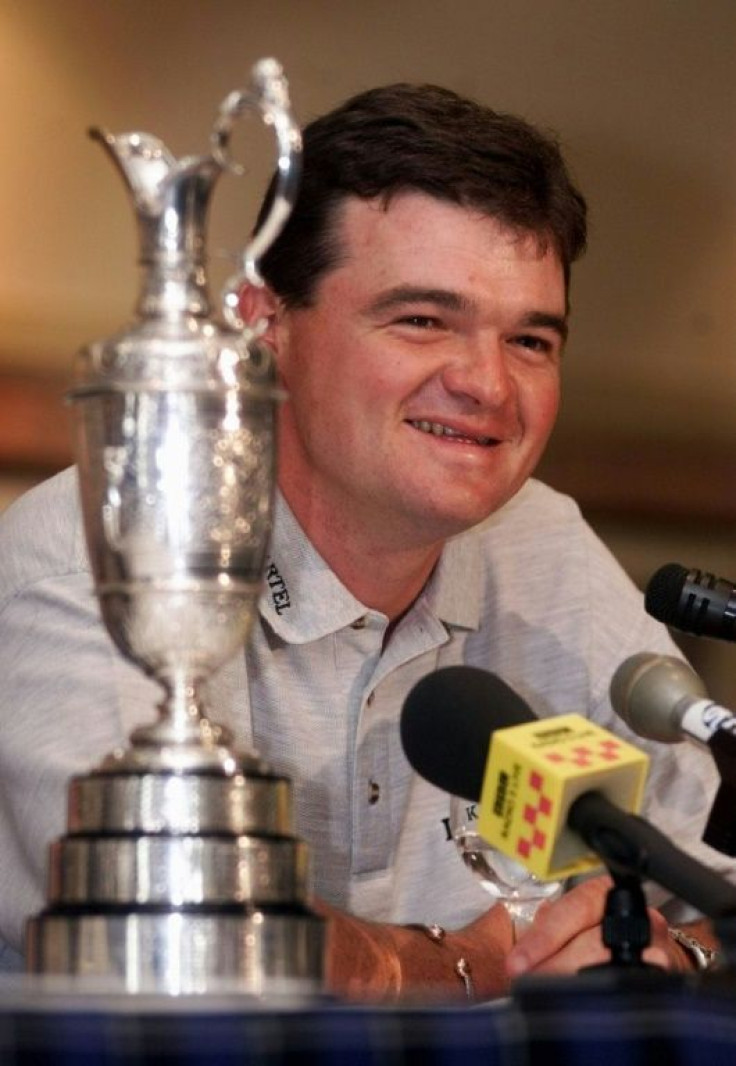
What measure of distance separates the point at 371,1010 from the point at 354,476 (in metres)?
1.08

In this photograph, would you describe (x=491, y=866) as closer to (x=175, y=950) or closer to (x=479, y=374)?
(x=479, y=374)

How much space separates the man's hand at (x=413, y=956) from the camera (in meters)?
1.49

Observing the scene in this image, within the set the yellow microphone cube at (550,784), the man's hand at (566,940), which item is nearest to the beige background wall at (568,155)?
the man's hand at (566,940)

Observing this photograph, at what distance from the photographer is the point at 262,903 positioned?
0.97 m

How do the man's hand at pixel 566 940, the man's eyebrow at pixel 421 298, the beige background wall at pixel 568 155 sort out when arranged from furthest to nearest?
the beige background wall at pixel 568 155
the man's eyebrow at pixel 421 298
the man's hand at pixel 566 940

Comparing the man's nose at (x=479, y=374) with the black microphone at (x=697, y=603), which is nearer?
the black microphone at (x=697, y=603)

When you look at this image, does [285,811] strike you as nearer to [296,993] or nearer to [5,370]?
[296,993]

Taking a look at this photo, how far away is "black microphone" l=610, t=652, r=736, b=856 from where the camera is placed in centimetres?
113

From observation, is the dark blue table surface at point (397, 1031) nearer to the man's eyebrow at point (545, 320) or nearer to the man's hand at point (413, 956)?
the man's hand at point (413, 956)

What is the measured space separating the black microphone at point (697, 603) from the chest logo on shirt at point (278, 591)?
56 centimetres

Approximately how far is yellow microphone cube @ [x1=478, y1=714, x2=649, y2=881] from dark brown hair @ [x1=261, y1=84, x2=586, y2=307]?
0.86m

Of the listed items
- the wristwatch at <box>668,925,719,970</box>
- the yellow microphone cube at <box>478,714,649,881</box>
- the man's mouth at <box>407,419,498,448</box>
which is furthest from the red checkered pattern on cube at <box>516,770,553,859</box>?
the man's mouth at <box>407,419,498,448</box>

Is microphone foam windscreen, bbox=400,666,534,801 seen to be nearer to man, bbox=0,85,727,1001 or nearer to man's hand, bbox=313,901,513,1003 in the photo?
man's hand, bbox=313,901,513,1003

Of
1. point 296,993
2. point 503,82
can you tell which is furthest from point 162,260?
point 503,82
